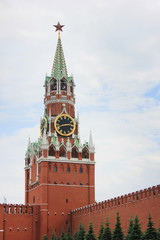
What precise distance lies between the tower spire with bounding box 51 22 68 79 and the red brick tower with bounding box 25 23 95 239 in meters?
0.12

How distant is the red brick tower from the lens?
65.2 metres

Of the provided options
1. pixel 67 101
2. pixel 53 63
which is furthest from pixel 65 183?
pixel 53 63

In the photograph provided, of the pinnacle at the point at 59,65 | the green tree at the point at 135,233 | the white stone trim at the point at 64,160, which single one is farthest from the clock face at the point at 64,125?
the green tree at the point at 135,233

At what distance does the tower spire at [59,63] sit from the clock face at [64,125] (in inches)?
299

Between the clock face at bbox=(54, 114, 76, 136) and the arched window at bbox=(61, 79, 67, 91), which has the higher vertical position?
the arched window at bbox=(61, 79, 67, 91)

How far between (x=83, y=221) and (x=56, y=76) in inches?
1028

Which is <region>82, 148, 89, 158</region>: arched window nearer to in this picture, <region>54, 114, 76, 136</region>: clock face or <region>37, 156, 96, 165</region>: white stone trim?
<region>37, 156, 96, 165</region>: white stone trim

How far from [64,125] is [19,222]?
56.8 feet

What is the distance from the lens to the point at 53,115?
7256 centimetres

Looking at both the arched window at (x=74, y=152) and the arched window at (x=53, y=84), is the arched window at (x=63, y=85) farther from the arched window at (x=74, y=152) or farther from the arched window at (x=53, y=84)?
the arched window at (x=74, y=152)

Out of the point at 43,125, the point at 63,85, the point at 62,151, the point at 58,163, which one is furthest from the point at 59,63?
the point at 58,163

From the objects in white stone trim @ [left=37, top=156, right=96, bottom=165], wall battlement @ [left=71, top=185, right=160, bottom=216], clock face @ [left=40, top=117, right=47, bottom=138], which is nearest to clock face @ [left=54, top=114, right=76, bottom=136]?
clock face @ [left=40, top=117, right=47, bottom=138]

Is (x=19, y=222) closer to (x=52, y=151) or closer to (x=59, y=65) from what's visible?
(x=52, y=151)

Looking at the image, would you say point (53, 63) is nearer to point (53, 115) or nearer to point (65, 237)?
point (53, 115)
